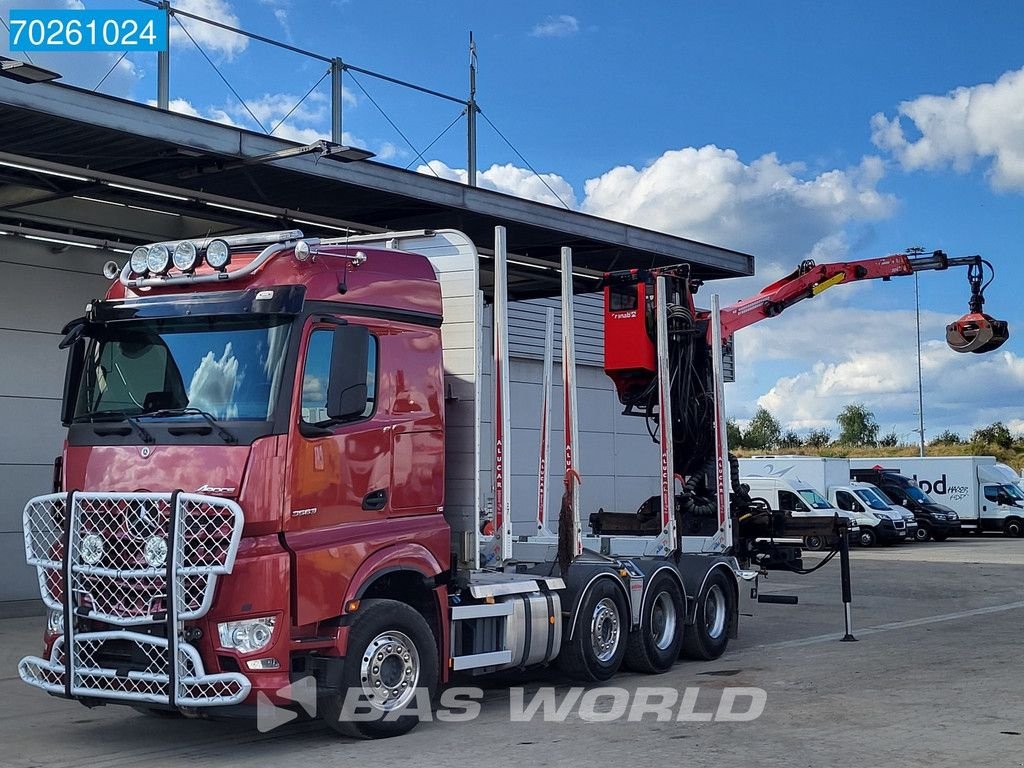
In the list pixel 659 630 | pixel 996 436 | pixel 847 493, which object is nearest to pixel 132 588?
pixel 659 630

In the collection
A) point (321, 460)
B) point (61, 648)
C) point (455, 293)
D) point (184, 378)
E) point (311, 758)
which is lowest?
point (311, 758)

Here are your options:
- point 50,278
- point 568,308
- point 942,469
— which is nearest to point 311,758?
point 568,308

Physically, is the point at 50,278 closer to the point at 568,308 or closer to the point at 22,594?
the point at 22,594

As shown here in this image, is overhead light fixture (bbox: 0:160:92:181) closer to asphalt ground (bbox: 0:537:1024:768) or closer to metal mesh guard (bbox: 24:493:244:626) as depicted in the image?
asphalt ground (bbox: 0:537:1024:768)

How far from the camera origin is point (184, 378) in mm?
8383

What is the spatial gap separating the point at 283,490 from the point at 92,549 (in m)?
1.38

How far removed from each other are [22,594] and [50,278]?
4335mm

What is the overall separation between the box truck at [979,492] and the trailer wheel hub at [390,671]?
34830mm

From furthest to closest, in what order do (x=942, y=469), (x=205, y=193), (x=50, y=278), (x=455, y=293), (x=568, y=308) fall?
(x=942, y=469)
(x=50, y=278)
(x=205, y=193)
(x=568, y=308)
(x=455, y=293)

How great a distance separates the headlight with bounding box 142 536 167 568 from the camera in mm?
7914

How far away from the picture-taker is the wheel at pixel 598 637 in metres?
10.9

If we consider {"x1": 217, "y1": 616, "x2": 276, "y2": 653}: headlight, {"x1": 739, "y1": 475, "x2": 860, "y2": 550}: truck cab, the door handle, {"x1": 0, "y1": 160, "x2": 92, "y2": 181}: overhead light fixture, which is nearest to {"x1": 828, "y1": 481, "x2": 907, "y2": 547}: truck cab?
{"x1": 739, "y1": 475, "x2": 860, "y2": 550}: truck cab

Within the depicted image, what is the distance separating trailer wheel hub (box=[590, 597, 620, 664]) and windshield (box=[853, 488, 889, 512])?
83.3 feet

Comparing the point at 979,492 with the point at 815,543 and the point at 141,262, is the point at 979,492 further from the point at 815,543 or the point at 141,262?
the point at 141,262
